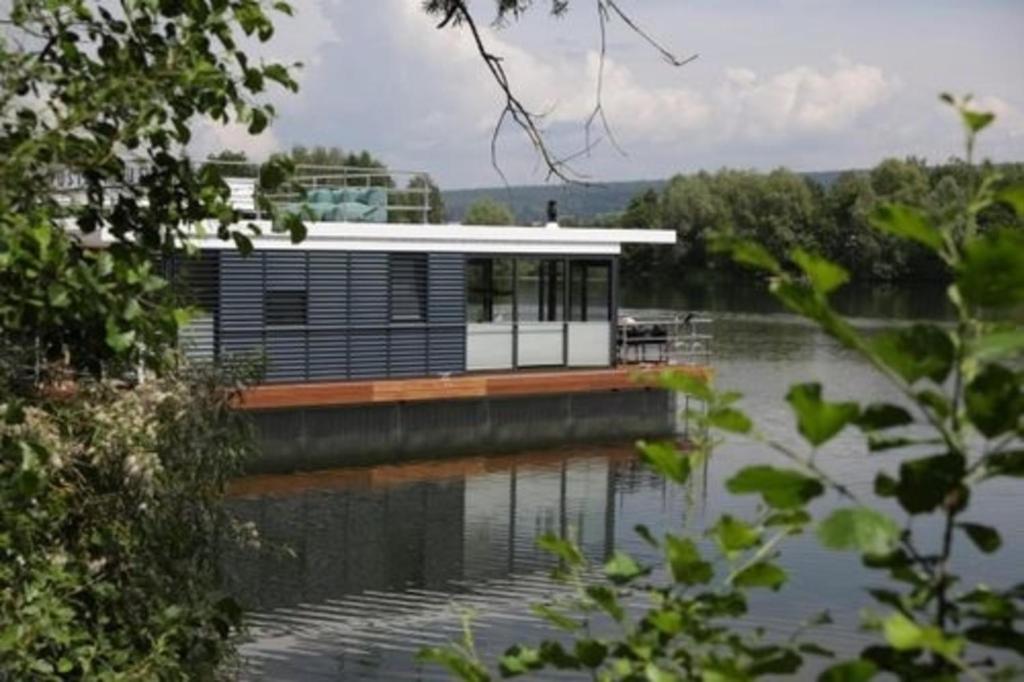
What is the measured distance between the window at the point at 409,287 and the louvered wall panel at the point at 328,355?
1.06m

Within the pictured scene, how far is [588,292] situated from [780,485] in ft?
67.2

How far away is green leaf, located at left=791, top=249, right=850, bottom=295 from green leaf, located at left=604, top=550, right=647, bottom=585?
20.1 inches

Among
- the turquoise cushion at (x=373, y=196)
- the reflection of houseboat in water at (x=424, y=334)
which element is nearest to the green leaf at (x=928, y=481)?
the reflection of houseboat in water at (x=424, y=334)

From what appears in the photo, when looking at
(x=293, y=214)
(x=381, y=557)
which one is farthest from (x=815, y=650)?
(x=381, y=557)

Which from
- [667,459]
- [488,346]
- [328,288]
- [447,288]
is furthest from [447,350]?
[667,459]

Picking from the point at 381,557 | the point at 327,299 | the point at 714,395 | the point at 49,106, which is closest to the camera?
the point at 714,395

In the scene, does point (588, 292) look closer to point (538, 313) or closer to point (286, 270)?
point (538, 313)

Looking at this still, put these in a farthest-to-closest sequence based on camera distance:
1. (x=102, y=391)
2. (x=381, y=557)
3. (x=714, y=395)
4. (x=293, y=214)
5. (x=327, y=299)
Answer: (x=327, y=299)
(x=381, y=557)
(x=102, y=391)
(x=293, y=214)
(x=714, y=395)

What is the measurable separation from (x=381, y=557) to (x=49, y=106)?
1062 cm

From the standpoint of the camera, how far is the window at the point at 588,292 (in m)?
21.4

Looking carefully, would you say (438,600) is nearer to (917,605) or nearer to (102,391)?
(102,391)

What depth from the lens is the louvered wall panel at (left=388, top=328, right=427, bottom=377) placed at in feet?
63.5

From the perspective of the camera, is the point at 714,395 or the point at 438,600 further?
the point at 438,600

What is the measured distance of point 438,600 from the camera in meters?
12.0
